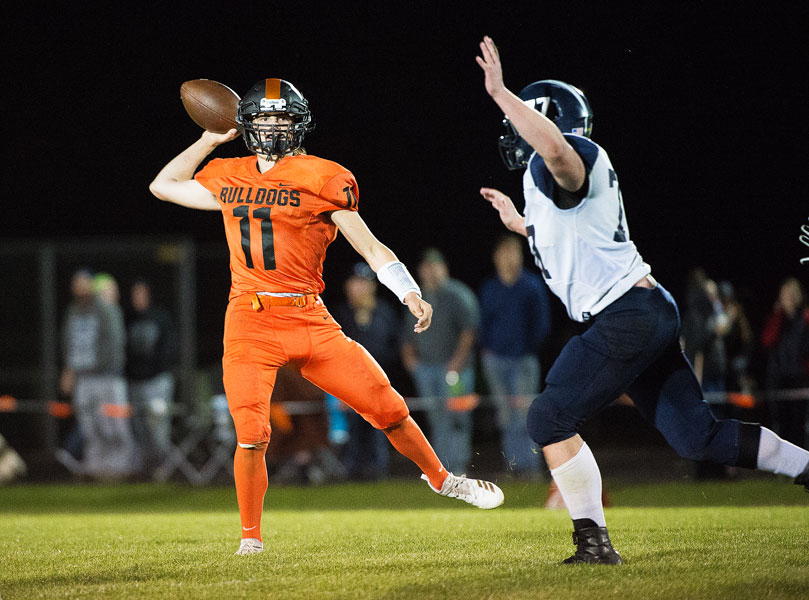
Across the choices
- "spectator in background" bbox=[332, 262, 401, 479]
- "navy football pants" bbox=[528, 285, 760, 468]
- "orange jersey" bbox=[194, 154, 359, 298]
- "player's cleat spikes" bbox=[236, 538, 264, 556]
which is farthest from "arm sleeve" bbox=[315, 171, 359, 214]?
"spectator in background" bbox=[332, 262, 401, 479]

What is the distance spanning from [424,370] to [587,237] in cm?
600

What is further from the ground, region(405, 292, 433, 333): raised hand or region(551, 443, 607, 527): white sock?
region(405, 292, 433, 333): raised hand

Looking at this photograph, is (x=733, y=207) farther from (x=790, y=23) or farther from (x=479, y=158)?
(x=790, y=23)

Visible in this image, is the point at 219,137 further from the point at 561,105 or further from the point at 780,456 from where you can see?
the point at 780,456

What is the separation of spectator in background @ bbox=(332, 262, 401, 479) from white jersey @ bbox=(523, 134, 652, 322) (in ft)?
20.1

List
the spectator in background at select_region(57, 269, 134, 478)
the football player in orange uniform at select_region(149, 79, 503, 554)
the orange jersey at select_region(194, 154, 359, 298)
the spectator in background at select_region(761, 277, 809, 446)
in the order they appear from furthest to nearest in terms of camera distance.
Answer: the spectator in background at select_region(57, 269, 134, 478), the spectator in background at select_region(761, 277, 809, 446), the orange jersey at select_region(194, 154, 359, 298), the football player in orange uniform at select_region(149, 79, 503, 554)

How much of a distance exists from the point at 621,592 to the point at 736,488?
5443mm

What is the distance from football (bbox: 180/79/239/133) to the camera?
584 centimetres

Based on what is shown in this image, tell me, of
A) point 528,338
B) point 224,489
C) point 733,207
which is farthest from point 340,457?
point 733,207

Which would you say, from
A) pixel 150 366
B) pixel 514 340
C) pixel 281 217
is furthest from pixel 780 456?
pixel 150 366

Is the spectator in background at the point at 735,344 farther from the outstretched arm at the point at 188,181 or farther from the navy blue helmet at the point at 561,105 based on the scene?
the outstretched arm at the point at 188,181

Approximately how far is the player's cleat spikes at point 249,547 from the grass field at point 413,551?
73mm

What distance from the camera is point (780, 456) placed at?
14.9 feet

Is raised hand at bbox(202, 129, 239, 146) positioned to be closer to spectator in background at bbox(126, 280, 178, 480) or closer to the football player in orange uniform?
the football player in orange uniform
